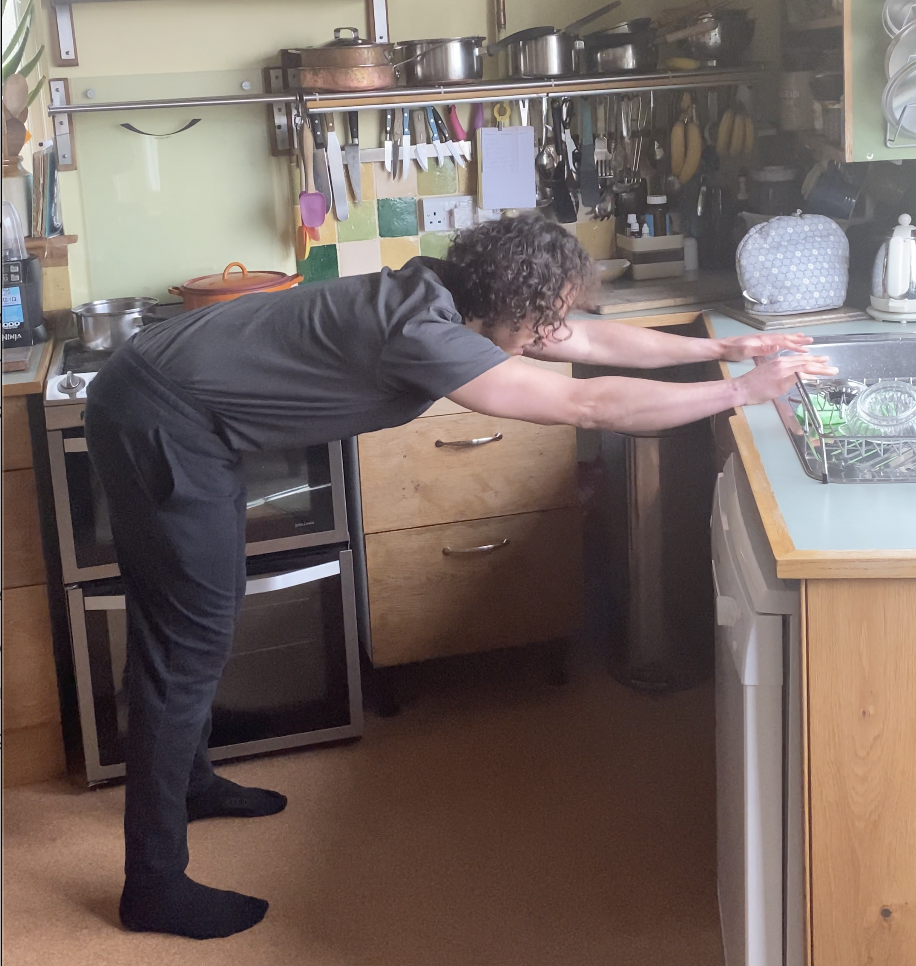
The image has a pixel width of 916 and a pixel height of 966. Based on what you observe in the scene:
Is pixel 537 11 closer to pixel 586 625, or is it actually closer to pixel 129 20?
pixel 129 20

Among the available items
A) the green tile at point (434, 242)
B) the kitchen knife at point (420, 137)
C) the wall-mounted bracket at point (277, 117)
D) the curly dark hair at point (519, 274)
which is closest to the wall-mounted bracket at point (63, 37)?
the wall-mounted bracket at point (277, 117)

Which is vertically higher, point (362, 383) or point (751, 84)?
point (751, 84)

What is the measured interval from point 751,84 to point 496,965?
205 centimetres

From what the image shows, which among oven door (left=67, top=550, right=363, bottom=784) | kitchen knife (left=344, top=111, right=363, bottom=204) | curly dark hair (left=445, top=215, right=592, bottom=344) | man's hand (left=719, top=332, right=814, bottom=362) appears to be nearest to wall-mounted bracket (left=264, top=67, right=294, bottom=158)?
kitchen knife (left=344, top=111, right=363, bottom=204)

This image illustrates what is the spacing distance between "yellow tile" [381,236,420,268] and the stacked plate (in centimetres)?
112

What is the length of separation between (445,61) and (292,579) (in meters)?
1.21

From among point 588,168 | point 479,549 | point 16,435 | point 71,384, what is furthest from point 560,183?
point 16,435

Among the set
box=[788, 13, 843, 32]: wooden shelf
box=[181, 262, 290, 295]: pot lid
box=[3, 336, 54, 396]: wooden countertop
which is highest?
box=[788, 13, 843, 32]: wooden shelf

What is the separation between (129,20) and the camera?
267cm

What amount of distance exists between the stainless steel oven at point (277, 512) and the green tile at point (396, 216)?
2.20ft

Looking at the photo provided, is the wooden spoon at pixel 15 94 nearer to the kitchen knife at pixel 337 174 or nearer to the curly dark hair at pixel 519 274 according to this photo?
the kitchen knife at pixel 337 174

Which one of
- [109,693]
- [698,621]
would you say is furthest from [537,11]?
[109,693]

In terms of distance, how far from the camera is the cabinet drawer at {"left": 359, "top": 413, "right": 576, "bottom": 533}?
2.46 m

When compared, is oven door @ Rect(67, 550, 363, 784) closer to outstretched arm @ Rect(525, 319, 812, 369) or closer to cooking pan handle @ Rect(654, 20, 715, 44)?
outstretched arm @ Rect(525, 319, 812, 369)
